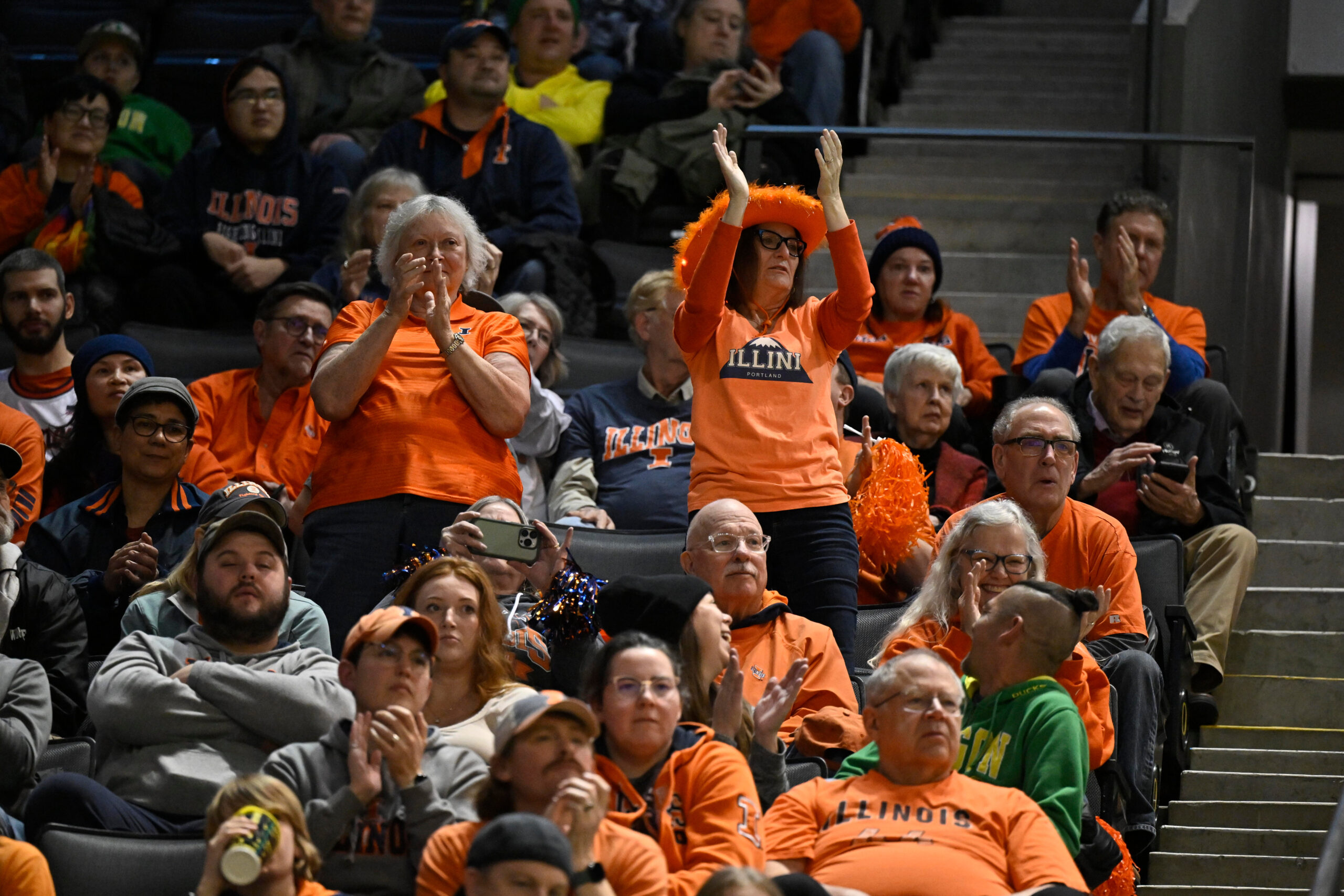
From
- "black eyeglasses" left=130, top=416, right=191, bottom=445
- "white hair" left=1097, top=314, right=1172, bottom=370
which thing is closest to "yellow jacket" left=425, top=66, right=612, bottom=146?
"white hair" left=1097, top=314, right=1172, bottom=370

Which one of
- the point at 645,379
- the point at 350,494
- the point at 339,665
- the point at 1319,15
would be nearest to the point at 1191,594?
the point at 645,379

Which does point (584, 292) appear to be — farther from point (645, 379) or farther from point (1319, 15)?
point (1319, 15)

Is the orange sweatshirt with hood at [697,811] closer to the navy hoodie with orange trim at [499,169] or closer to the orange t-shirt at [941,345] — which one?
the orange t-shirt at [941,345]

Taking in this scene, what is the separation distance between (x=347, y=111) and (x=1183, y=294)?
3405 millimetres

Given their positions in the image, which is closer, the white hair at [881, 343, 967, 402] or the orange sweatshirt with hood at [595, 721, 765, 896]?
the orange sweatshirt with hood at [595, 721, 765, 896]

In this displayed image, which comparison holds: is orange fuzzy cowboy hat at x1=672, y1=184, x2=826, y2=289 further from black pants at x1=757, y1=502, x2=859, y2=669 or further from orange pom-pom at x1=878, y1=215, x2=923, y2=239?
orange pom-pom at x1=878, y1=215, x2=923, y2=239

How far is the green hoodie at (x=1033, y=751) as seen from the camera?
358 cm

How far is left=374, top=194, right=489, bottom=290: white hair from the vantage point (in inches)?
180

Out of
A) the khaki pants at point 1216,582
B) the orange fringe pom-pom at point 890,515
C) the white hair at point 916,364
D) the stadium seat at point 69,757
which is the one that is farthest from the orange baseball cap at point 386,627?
the khaki pants at point 1216,582

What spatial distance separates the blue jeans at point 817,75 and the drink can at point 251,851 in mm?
5072

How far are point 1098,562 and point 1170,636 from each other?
0.26 metres

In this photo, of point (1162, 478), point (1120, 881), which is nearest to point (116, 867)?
point (1120, 881)

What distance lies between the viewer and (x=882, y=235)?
641cm

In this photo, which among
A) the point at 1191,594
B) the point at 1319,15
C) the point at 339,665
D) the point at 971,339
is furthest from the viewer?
the point at 1319,15
